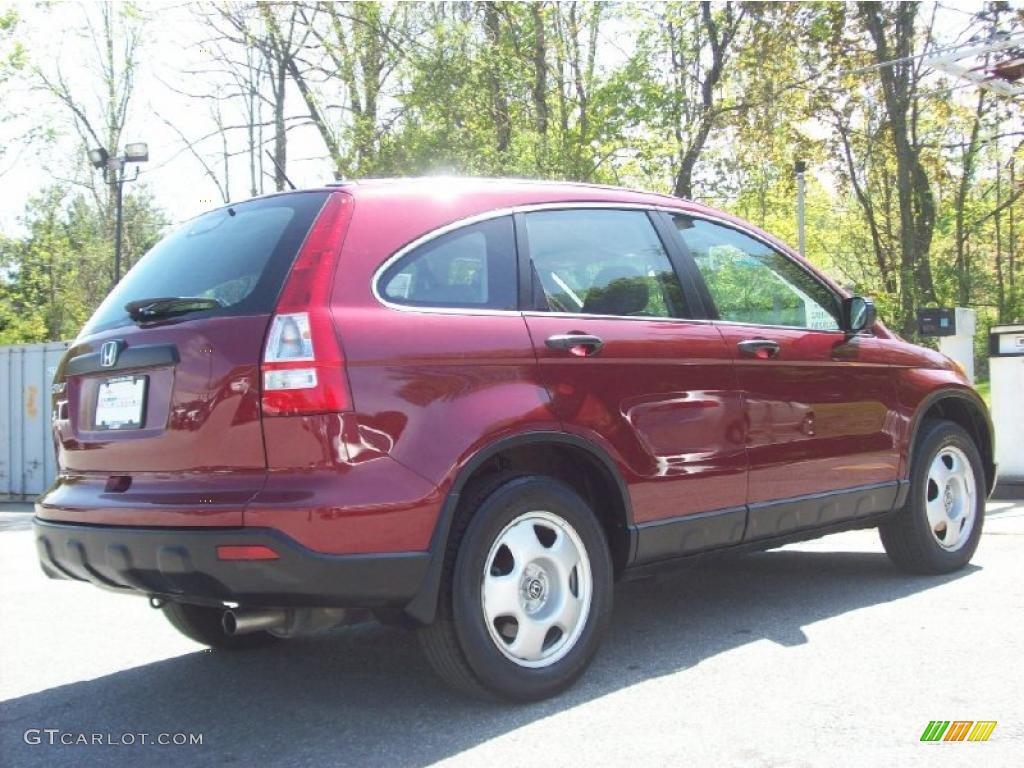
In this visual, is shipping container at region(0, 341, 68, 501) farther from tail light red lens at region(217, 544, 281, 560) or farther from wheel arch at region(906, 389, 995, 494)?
tail light red lens at region(217, 544, 281, 560)

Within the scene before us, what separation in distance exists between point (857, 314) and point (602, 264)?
5.32ft

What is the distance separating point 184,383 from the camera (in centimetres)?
321

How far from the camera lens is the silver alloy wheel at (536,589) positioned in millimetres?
3395

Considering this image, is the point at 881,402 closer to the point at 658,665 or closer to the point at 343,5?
the point at 658,665

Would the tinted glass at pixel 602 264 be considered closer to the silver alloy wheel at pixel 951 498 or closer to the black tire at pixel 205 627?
the black tire at pixel 205 627

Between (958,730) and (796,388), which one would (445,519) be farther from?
(796,388)

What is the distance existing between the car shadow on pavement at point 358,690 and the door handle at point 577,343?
115 cm

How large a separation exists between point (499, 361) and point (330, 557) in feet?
2.88

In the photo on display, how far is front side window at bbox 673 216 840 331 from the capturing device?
449 centimetres

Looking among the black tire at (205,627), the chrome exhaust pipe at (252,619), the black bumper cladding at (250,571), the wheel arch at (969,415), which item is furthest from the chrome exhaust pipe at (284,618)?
the wheel arch at (969,415)

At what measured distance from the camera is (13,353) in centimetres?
1584

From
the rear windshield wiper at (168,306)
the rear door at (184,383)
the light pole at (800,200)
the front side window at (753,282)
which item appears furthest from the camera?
the light pole at (800,200)

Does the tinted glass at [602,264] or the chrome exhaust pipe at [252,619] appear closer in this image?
the chrome exhaust pipe at [252,619]

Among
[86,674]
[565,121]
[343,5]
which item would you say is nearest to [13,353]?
[343,5]
